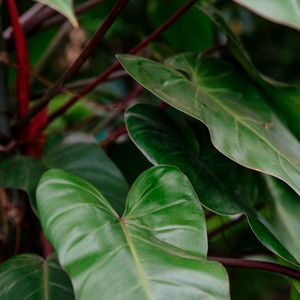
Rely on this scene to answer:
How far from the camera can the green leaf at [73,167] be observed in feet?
2.48

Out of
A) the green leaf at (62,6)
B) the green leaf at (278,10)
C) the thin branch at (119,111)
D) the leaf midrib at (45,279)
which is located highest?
the green leaf at (278,10)

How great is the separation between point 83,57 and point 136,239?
0.28 metres

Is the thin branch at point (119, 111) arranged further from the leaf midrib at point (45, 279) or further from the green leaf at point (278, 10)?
the green leaf at point (278, 10)

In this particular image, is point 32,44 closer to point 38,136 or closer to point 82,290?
point 38,136

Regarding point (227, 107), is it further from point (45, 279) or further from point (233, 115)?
point (45, 279)

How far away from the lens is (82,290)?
46 cm

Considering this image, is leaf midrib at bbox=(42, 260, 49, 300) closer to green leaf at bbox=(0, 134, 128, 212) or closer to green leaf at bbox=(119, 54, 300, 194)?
green leaf at bbox=(0, 134, 128, 212)

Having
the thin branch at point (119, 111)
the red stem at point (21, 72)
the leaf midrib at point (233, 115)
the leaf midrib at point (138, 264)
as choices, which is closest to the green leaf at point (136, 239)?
the leaf midrib at point (138, 264)

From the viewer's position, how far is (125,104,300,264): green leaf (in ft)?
2.10

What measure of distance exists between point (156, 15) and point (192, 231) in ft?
2.83

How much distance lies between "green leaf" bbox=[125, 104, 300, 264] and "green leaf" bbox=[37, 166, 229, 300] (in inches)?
2.9

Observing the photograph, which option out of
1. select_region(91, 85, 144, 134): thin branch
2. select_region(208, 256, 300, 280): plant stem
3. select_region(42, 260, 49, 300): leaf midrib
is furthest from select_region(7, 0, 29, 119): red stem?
select_region(208, 256, 300, 280): plant stem

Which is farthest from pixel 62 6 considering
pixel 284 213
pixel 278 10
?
pixel 284 213

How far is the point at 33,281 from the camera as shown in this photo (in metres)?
0.60
